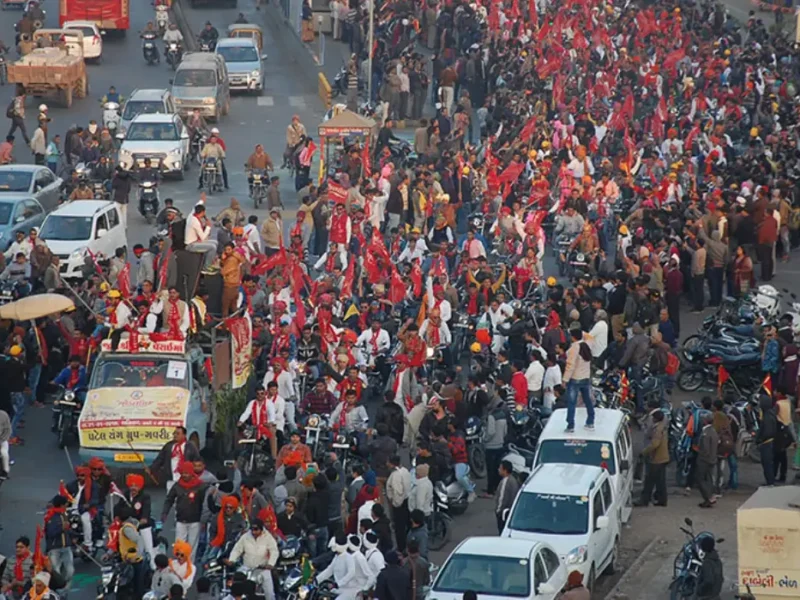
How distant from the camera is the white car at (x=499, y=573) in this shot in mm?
21422

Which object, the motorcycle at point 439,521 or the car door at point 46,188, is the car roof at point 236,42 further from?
the motorcycle at point 439,521

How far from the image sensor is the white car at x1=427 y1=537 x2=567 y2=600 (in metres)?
21.4

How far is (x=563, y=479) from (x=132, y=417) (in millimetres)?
6023

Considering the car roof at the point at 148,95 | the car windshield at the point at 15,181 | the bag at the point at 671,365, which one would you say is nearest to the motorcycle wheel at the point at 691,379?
the bag at the point at 671,365

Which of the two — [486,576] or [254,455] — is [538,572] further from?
[254,455]

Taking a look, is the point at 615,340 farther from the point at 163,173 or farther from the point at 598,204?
the point at 163,173

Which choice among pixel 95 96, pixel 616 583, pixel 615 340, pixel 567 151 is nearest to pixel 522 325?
pixel 615 340

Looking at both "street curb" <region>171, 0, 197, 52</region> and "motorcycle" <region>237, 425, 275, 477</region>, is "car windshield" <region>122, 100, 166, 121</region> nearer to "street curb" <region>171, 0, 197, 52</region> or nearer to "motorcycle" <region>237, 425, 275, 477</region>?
"street curb" <region>171, 0, 197, 52</region>

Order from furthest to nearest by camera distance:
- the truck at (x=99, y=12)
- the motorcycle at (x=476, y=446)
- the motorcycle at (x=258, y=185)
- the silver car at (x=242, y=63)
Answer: the truck at (x=99, y=12) → the silver car at (x=242, y=63) → the motorcycle at (x=258, y=185) → the motorcycle at (x=476, y=446)

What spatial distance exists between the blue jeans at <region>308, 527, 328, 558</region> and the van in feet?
89.1

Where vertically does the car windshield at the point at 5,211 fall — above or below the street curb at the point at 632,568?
below

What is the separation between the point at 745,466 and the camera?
28.6 m

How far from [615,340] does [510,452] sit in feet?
15.4

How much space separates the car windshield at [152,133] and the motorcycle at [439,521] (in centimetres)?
2096
